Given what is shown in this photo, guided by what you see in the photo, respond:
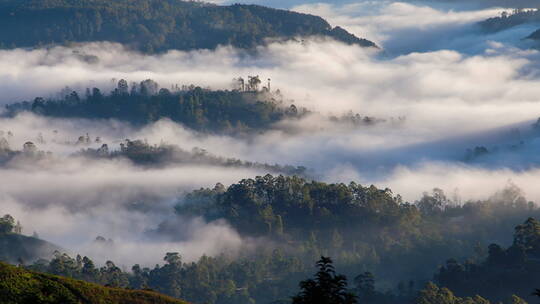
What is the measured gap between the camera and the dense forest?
156 m

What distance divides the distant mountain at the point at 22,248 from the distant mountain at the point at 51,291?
75336 mm

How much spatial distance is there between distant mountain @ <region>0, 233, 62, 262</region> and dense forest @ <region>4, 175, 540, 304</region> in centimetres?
596

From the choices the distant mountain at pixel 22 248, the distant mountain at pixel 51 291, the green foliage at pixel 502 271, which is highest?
the distant mountain at pixel 22 248

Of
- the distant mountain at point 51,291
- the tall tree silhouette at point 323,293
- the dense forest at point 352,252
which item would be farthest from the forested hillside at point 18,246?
the tall tree silhouette at point 323,293

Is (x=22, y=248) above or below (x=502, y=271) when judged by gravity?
above

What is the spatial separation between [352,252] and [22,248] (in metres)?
57.1

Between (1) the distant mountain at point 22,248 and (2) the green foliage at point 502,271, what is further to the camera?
(1) the distant mountain at point 22,248

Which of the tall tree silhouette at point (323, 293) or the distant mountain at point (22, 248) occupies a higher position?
the distant mountain at point (22, 248)

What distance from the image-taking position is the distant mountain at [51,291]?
8788 cm

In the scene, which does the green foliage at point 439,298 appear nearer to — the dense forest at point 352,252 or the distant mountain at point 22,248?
the dense forest at point 352,252

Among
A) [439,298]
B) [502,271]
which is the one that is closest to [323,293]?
[439,298]

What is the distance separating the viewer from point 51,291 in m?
91.1

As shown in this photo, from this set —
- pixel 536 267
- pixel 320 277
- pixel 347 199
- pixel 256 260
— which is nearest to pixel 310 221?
pixel 347 199

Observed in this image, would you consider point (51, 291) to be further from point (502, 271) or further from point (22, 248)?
point (22, 248)
